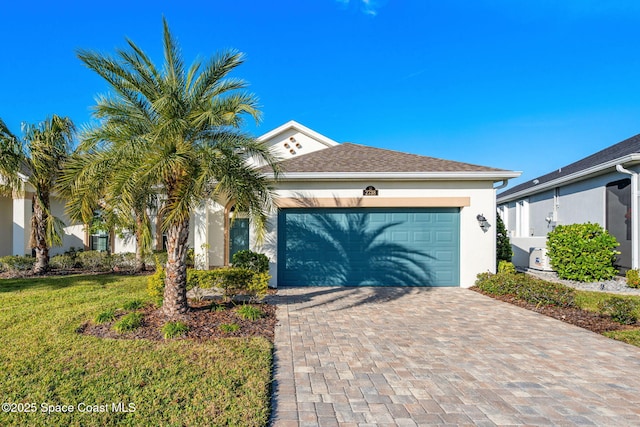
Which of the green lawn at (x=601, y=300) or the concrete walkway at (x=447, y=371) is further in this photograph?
the green lawn at (x=601, y=300)

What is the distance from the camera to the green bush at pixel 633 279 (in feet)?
30.3

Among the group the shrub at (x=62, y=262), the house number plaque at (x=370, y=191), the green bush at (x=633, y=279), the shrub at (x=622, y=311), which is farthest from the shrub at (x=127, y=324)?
the green bush at (x=633, y=279)

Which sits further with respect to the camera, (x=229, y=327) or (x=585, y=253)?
(x=585, y=253)

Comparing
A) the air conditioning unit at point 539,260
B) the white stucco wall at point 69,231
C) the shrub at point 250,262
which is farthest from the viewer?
the white stucco wall at point 69,231

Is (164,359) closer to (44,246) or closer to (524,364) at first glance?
A: (524,364)

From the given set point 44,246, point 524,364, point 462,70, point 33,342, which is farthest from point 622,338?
point 44,246

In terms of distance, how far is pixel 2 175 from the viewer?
10305 millimetres

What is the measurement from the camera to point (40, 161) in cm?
1033

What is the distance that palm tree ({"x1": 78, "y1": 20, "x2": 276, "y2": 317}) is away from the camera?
212 inches

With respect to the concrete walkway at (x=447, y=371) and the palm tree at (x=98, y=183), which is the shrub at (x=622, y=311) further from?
the palm tree at (x=98, y=183)

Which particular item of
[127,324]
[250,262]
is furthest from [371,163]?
[127,324]

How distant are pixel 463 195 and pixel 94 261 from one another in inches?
541

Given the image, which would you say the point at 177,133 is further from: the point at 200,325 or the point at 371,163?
the point at 371,163

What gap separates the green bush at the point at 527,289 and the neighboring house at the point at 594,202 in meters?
4.67
